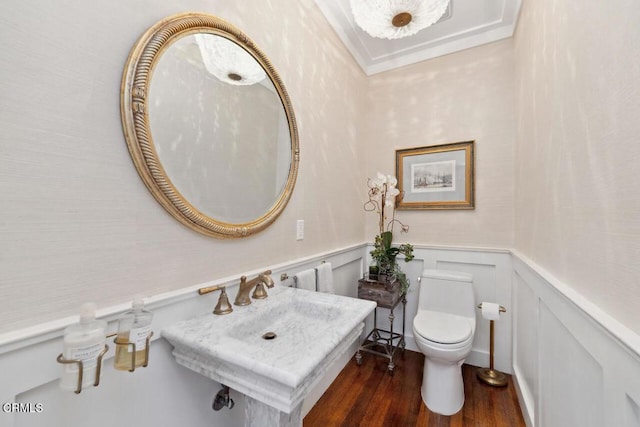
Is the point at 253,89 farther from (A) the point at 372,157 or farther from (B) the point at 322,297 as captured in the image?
(A) the point at 372,157

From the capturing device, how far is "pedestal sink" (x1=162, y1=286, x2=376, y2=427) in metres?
0.70

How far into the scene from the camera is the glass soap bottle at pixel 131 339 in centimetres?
69

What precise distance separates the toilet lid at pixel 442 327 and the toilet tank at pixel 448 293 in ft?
0.19

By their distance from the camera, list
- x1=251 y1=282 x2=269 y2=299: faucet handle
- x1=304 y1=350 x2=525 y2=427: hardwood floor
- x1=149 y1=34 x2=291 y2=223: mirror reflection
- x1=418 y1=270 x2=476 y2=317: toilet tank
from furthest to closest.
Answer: x1=418 y1=270 x2=476 y2=317: toilet tank
x1=304 y1=350 x2=525 y2=427: hardwood floor
x1=251 y1=282 x2=269 y2=299: faucet handle
x1=149 y1=34 x2=291 y2=223: mirror reflection

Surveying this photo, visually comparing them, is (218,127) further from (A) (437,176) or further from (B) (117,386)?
(A) (437,176)

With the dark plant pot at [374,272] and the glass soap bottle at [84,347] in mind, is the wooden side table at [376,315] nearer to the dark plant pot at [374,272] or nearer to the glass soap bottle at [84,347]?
the dark plant pot at [374,272]

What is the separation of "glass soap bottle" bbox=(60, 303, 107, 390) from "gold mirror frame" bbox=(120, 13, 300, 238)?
39cm

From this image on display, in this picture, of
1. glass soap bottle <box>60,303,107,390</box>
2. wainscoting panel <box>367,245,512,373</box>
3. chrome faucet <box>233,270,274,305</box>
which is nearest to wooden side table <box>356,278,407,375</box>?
wainscoting panel <box>367,245,512,373</box>

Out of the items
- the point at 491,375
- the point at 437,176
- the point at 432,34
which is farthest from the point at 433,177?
the point at 491,375

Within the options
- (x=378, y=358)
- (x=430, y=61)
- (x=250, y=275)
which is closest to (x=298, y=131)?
(x=250, y=275)

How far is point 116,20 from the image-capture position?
778mm

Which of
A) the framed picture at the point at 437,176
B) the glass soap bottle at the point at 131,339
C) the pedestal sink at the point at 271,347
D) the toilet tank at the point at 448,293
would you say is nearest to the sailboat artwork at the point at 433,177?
the framed picture at the point at 437,176

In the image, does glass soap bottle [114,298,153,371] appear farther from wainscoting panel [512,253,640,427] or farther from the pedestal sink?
wainscoting panel [512,253,640,427]

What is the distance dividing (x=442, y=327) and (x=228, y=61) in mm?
2008
